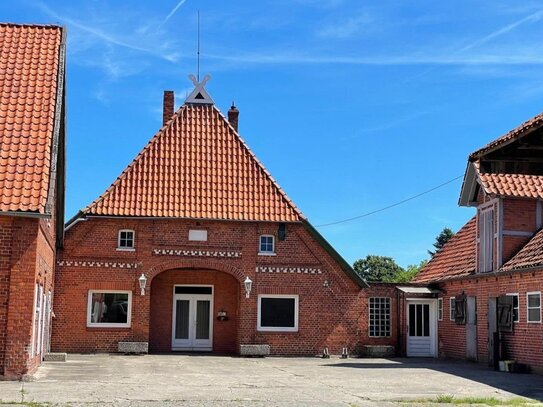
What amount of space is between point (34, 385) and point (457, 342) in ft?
53.8

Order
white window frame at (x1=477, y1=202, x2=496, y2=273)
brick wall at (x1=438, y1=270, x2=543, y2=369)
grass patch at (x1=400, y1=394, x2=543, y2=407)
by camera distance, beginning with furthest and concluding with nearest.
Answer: white window frame at (x1=477, y1=202, x2=496, y2=273)
brick wall at (x1=438, y1=270, x2=543, y2=369)
grass patch at (x1=400, y1=394, x2=543, y2=407)

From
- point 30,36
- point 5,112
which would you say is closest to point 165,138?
point 30,36

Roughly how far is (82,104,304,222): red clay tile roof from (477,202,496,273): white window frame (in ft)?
21.2

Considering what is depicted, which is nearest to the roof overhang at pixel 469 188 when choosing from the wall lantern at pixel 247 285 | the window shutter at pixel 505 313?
the window shutter at pixel 505 313

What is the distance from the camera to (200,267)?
27.5m

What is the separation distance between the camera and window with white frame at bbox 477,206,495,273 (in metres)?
24.5

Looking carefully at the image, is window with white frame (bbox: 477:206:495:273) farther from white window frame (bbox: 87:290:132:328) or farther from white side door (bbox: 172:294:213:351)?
white window frame (bbox: 87:290:132:328)

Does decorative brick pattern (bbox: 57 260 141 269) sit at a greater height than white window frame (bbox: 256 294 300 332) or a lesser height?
greater

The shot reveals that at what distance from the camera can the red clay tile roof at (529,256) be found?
21266mm

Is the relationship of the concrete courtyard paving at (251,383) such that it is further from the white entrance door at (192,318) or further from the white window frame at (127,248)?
the white window frame at (127,248)

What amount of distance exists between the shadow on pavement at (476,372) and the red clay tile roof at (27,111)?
10693 mm

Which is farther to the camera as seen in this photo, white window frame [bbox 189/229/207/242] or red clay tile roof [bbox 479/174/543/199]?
white window frame [bbox 189/229/207/242]

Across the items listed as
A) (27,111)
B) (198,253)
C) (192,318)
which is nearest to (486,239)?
(198,253)

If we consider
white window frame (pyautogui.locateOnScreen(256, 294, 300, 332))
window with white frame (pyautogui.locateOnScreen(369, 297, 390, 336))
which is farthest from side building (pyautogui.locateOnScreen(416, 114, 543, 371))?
white window frame (pyautogui.locateOnScreen(256, 294, 300, 332))
